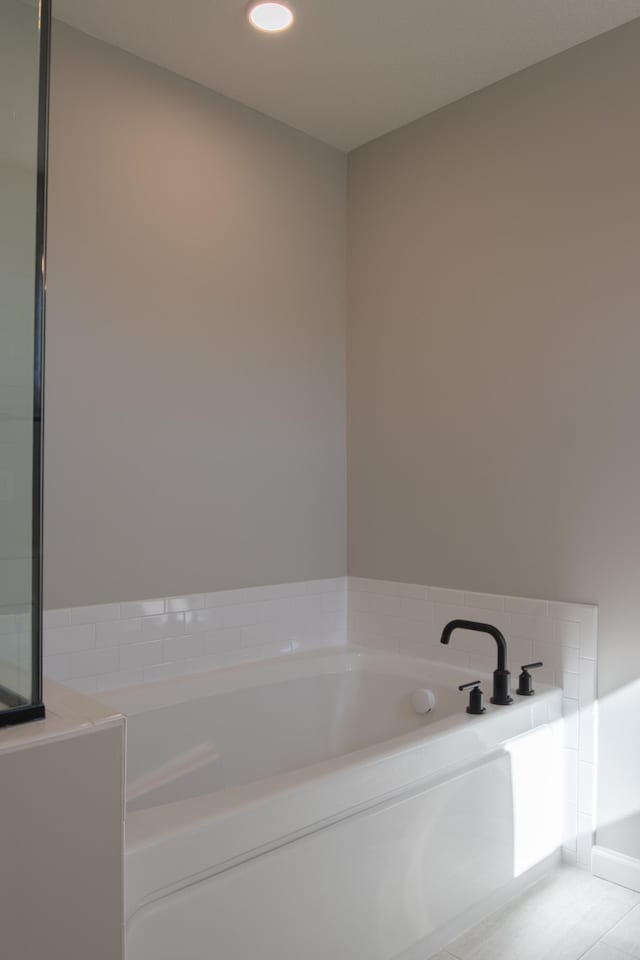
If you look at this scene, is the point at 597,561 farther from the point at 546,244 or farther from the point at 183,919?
the point at 183,919

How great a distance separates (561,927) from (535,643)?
0.93m

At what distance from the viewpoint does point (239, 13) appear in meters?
2.60

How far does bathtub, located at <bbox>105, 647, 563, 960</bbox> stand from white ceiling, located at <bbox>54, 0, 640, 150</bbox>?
2.36 metres

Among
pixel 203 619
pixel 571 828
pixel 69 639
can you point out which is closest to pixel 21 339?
pixel 69 639

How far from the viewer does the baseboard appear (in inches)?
99.7

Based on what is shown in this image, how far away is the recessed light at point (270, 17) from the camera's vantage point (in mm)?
2555

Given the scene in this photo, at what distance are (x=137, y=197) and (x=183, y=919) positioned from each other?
94.7 inches

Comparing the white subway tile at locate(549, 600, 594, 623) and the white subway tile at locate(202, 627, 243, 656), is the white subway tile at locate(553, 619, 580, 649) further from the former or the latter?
the white subway tile at locate(202, 627, 243, 656)

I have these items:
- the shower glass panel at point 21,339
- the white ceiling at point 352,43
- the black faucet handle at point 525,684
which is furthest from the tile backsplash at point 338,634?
the white ceiling at point 352,43

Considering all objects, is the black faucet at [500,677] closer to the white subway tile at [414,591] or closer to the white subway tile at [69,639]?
the white subway tile at [414,591]

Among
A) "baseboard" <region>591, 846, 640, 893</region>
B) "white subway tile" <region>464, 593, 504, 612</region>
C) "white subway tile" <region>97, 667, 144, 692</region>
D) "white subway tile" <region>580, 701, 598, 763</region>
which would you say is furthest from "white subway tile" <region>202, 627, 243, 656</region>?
"baseboard" <region>591, 846, 640, 893</region>

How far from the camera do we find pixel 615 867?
2582mm

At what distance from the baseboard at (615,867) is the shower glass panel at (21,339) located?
6.86 ft

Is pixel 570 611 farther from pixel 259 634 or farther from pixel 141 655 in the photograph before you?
pixel 141 655
